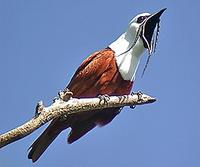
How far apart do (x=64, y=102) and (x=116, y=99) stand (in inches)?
16.7

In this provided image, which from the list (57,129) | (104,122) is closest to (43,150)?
(57,129)

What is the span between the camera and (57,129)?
3.63 metres

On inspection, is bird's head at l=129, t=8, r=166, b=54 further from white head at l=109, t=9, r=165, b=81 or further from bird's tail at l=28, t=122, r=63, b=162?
bird's tail at l=28, t=122, r=63, b=162

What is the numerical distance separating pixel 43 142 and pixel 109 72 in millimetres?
927

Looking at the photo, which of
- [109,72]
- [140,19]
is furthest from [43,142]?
[140,19]

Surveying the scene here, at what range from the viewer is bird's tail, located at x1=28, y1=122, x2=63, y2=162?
318cm

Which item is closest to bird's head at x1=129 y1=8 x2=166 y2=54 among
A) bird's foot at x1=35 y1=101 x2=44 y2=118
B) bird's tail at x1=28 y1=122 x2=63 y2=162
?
bird's tail at x1=28 y1=122 x2=63 y2=162

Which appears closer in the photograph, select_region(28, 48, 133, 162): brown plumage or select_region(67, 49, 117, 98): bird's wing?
select_region(28, 48, 133, 162): brown plumage

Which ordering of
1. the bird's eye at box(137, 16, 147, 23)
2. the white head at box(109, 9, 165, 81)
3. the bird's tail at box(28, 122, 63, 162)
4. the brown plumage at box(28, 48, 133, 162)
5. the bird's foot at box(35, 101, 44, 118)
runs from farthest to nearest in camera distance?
1. the bird's eye at box(137, 16, 147, 23)
2. the white head at box(109, 9, 165, 81)
3. the brown plumage at box(28, 48, 133, 162)
4. the bird's tail at box(28, 122, 63, 162)
5. the bird's foot at box(35, 101, 44, 118)

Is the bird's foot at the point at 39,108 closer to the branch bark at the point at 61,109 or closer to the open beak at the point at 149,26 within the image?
the branch bark at the point at 61,109

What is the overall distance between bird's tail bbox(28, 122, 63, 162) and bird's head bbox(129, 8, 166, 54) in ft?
3.27

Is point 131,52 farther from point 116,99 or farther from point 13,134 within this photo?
point 13,134

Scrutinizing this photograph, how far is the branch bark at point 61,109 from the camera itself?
6.86ft

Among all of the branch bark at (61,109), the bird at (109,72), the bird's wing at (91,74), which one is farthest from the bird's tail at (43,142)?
the branch bark at (61,109)
